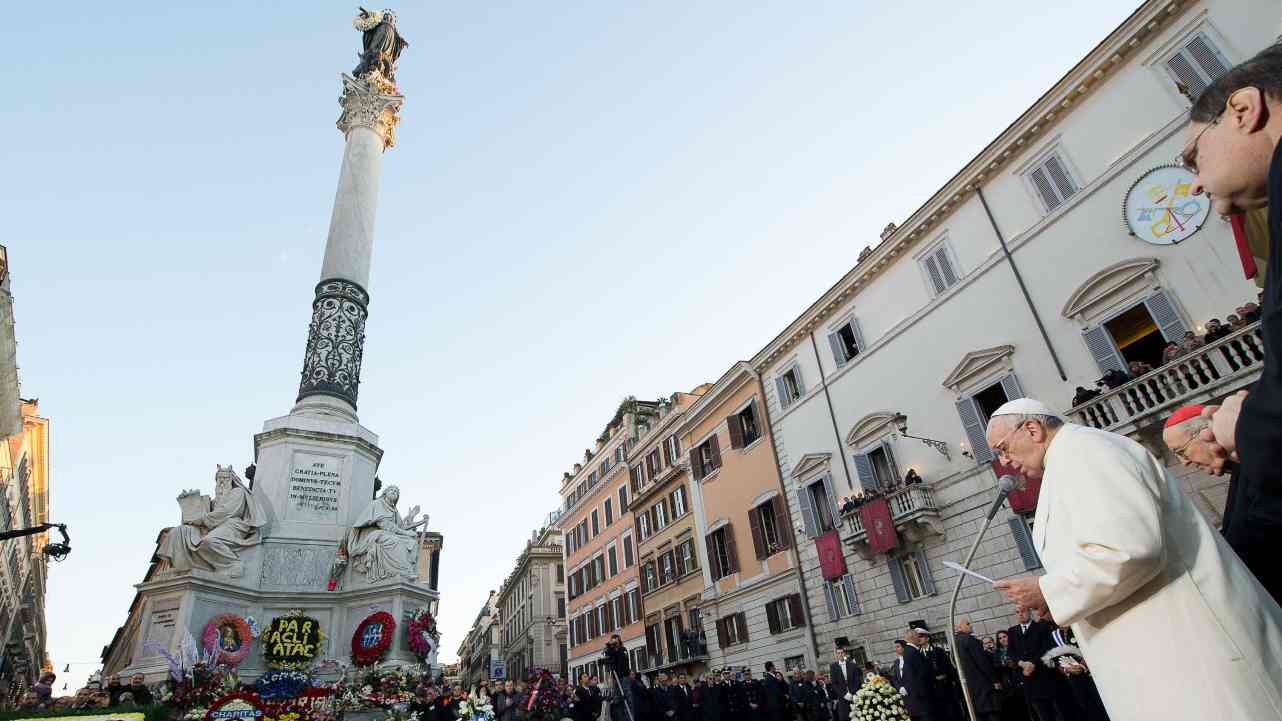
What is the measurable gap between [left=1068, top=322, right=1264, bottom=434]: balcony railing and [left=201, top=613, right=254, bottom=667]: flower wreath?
17.5m

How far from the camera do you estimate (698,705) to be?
703 inches

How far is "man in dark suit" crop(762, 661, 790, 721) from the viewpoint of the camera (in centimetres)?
1658

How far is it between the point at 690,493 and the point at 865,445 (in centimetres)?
1161

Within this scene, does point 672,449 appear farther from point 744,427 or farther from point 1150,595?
point 1150,595

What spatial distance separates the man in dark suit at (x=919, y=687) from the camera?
10.6 m

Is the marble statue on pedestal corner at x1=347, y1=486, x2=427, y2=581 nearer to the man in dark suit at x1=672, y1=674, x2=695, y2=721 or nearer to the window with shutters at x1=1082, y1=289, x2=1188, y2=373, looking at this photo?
the man in dark suit at x1=672, y1=674, x2=695, y2=721

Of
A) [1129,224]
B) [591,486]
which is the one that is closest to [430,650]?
[1129,224]

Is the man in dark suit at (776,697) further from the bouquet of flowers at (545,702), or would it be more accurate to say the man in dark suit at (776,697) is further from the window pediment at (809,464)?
the window pediment at (809,464)

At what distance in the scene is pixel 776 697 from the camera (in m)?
16.6

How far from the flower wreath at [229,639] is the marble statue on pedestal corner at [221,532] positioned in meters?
1.01

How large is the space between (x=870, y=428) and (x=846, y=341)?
3862mm

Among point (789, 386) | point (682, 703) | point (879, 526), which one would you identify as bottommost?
point (682, 703)

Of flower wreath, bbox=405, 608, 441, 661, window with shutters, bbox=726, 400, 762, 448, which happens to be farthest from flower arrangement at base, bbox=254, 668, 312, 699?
window with shutters, bbox=726, 400, 762, 448

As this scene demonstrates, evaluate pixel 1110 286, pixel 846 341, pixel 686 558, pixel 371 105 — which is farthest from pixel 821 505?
pixel 371 105
